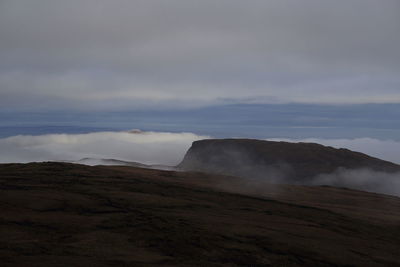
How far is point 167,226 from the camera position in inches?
816

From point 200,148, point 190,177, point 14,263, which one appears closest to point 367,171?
point 200,148

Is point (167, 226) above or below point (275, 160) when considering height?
below

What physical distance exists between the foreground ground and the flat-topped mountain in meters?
58.2

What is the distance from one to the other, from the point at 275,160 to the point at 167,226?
7822 cm

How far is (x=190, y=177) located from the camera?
40750 mm

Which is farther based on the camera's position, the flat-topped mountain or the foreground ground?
the flat-topped mountain

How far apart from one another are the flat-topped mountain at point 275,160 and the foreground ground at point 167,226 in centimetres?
5823

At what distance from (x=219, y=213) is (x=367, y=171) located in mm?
76349

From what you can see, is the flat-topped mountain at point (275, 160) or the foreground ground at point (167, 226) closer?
the foreground ground at point (167, 226)

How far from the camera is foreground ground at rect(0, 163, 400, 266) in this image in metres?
16.6

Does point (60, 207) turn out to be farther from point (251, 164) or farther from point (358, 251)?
point (251, 164)

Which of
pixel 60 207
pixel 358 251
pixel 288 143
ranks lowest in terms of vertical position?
pixel 358 251

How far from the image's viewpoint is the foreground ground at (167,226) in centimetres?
1662

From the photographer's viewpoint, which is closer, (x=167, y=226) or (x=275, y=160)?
(x=167, y=226)
